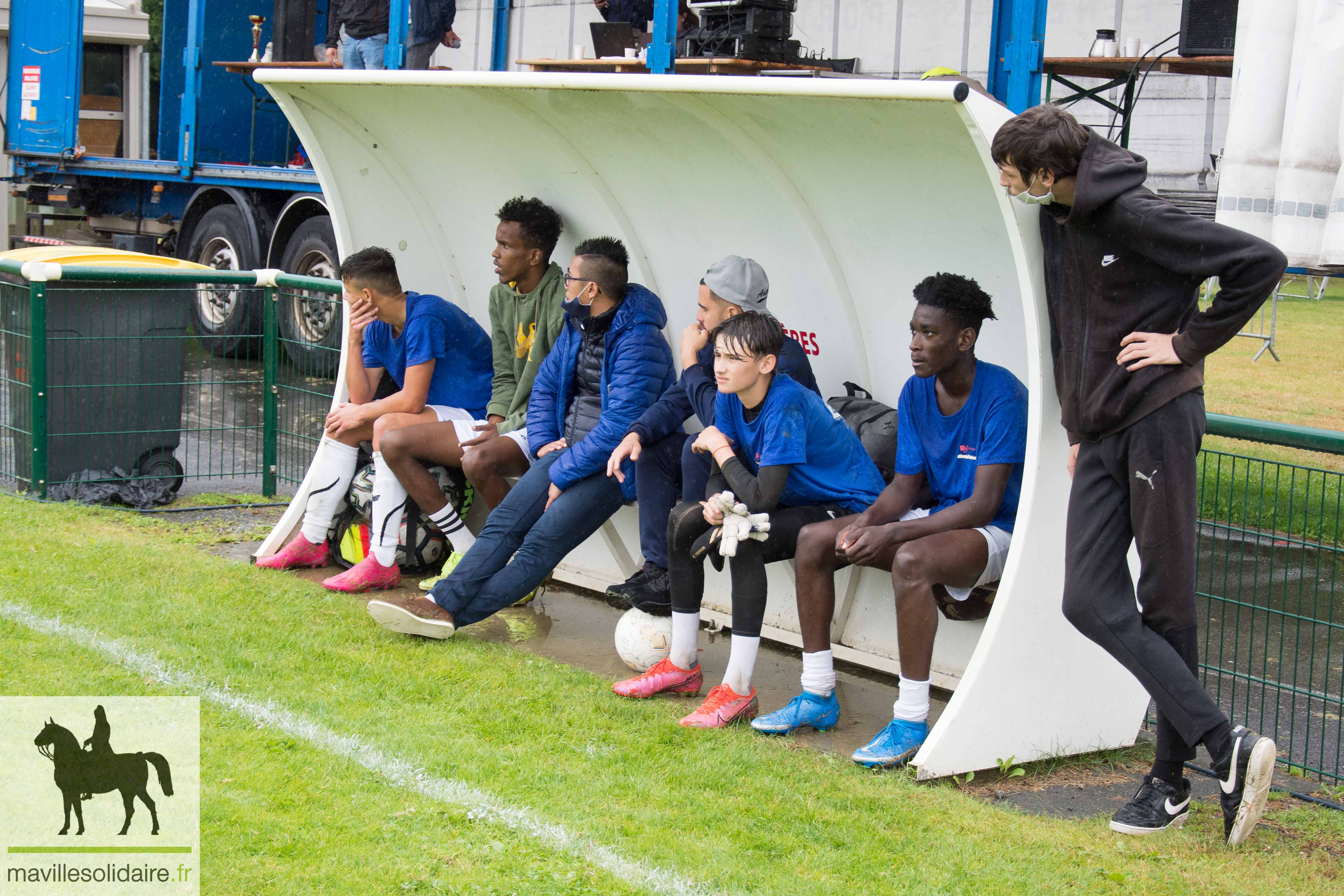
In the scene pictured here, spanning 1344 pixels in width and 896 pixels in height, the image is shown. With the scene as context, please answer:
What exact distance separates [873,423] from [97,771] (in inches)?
105

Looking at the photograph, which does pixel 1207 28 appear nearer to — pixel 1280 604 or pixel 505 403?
pixel 1280 604

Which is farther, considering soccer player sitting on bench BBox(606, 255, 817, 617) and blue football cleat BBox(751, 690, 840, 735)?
soccer player sitting on bench BBox(606, 255, 817, 617)

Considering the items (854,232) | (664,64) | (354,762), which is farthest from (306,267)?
(354,762)

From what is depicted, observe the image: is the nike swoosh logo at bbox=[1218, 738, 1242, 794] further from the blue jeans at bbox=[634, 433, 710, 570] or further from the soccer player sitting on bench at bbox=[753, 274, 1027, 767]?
the blue jeans at bbox=[634, 433, 710, 570]

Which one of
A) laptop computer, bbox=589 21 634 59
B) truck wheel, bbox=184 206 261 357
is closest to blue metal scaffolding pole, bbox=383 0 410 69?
laptop computer, bbox=589 21 634 59

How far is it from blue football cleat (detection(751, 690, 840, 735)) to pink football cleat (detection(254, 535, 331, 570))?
240 centimetres

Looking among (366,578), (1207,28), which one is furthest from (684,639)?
(1207,28)

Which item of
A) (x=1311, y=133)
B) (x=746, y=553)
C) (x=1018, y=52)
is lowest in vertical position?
(x=746, y=553)

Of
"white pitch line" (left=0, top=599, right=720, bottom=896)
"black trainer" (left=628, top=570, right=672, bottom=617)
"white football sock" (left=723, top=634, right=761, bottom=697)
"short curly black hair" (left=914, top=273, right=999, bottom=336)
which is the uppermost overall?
"short curly black hair" (left=914, top=273, right=999, bottom=336)

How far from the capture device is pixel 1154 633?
11.2 feet

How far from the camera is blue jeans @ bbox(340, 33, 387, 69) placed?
35.4ft

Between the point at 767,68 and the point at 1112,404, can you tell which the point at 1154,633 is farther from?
the point at 767,68

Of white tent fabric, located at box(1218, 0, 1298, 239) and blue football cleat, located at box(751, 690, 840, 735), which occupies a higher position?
white tent fabric, located at box(1218, 0, 1298, 239)

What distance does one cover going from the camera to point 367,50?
1082 centimetres
